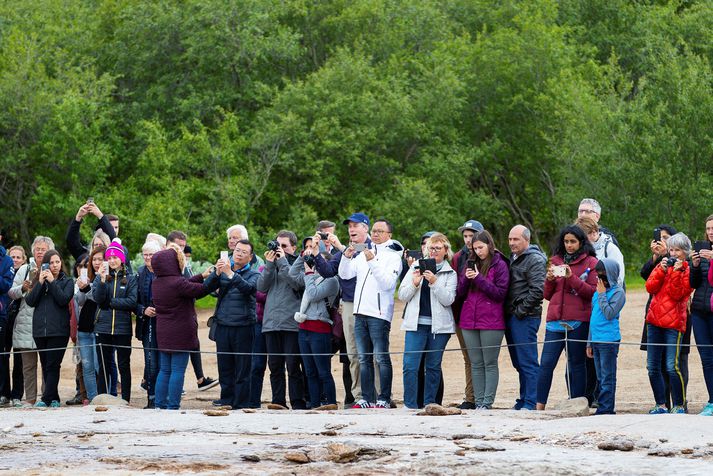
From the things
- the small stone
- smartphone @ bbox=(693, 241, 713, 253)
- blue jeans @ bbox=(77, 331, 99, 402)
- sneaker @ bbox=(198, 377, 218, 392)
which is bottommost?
the small stone

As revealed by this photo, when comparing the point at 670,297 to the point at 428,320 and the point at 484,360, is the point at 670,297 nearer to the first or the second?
the point at 484,360

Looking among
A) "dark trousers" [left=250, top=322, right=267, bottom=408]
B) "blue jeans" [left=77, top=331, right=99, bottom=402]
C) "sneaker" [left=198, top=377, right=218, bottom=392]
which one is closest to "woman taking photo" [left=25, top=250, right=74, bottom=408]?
"blue jeans" [left=77, top=331, right=99, bottom=402]

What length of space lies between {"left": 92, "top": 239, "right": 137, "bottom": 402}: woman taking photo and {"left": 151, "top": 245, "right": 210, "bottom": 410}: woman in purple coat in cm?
65

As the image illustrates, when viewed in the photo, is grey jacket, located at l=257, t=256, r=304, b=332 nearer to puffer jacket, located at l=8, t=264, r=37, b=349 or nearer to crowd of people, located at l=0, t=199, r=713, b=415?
crowd of people, located at l=0, t=199, r=713, b=415

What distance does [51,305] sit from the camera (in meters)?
15.8

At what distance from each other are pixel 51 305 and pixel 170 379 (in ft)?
6.81

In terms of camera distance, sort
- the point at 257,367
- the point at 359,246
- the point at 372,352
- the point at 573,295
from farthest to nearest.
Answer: the point at 257,367 → the point at 359,246 → the point at 372,352 → the point at 573,295

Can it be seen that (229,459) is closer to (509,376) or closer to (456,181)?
(509,376)

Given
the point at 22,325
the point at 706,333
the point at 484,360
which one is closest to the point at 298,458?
the point at 484,360

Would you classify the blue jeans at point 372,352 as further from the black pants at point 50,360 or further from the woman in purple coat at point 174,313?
the black pants at point 50,360

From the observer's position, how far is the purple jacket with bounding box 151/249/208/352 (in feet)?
47.8

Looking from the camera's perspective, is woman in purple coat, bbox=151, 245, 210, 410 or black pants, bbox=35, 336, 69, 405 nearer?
woman in purple coat, bbox=151, 245, 210, 410

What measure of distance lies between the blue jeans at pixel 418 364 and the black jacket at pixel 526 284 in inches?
32.9

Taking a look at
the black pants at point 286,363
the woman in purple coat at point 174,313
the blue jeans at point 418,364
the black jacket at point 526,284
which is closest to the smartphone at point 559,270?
the black jacket at point 526,284
